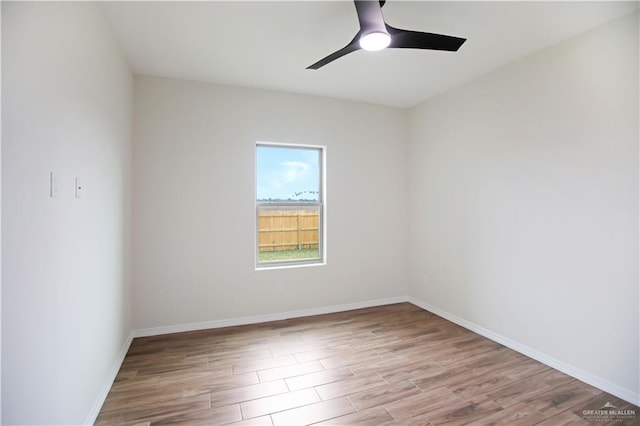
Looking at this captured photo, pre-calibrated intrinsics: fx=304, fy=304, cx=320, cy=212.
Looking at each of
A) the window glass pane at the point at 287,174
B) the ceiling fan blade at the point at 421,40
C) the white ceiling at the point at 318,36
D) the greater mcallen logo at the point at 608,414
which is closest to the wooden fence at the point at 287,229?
the window glass pane at the point at 287,174

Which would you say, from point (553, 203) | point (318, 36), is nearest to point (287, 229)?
point (318, 36)

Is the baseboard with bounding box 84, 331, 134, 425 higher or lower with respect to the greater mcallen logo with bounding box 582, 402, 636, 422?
higher


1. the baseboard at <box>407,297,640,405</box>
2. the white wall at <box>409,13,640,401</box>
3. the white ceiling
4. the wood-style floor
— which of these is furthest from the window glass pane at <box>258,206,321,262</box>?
the baseboard at <box>407,297,640,405</box>

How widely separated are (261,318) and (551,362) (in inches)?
111

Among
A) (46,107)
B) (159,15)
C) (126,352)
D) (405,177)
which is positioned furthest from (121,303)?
(405,177)

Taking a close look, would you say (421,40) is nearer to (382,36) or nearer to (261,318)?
(382,36)

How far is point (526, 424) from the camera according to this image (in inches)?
74.2

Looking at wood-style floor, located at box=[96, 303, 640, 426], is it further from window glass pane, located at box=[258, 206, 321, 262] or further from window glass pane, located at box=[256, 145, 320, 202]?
window glass pane, located at box=[256, 145, 320, 202]

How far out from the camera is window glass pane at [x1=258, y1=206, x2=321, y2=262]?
3729 millimetres

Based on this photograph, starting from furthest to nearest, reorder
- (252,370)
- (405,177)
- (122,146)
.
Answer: (405,177)
(122,146)
(252,370)

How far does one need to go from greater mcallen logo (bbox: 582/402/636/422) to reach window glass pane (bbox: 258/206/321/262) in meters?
2.78

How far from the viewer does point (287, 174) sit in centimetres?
384

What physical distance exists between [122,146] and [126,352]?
186 cm

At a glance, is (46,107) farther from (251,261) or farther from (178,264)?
(251,261)
